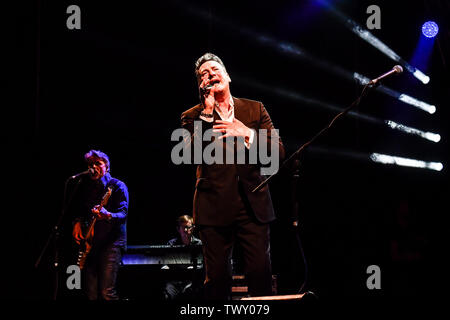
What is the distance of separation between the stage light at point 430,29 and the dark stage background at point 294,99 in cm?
11

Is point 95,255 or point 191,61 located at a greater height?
point 191,61

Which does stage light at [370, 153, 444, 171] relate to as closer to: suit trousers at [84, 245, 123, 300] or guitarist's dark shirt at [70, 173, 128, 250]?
guitarist's dark shirt at [70, 173, 128, 250]

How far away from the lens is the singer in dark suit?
98.8 inches

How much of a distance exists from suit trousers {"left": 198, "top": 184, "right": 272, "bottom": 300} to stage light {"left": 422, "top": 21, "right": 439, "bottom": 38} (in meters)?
4.95

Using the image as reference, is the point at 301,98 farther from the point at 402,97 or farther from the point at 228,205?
the point at 228,205

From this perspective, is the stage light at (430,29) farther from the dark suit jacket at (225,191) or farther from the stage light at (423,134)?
the dark suit jacket at (225,191)

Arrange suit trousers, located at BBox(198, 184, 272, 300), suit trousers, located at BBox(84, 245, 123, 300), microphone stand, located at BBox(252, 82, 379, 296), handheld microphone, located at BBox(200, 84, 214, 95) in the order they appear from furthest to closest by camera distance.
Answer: suit trousers, located at BBox(84, 245, 123, 300), handheld microphone, located at BBox(200, 84, 214, 95), suit trousers, located at BBox(198, 184, 272, 300), microphone stand, located at BBox(252, 82, 379, 296)

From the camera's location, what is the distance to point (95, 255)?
521cm

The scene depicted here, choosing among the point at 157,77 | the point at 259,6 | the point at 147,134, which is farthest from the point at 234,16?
the point at 147,134

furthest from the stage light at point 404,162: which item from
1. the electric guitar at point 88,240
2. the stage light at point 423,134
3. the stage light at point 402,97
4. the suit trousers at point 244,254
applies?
the suit trousers at point 244,254

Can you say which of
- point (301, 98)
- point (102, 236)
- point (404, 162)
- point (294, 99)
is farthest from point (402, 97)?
point (102, 236)

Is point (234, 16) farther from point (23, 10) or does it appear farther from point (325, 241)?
point (325, 241)

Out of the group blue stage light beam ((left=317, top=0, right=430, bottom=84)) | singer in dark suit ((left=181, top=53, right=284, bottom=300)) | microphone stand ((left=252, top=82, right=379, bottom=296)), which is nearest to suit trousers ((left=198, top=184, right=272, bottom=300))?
singer in dark suit ((left=181, top=53, right=284, bottom=300))

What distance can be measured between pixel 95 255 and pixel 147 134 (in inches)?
101
